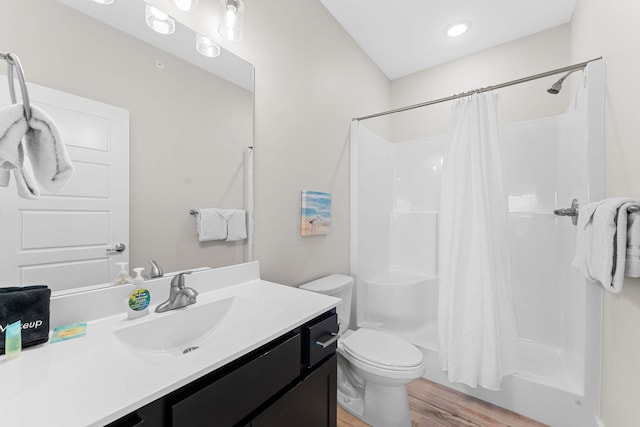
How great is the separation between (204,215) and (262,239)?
14.1 inches

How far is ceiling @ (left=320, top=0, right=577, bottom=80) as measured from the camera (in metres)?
1.92

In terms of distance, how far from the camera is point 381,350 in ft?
4.85

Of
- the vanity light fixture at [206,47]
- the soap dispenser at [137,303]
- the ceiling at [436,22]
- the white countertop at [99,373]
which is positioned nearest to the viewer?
the white countertop at [99,373]

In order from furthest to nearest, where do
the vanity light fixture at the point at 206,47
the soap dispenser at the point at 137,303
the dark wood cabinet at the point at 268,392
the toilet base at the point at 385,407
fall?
1. the toilet base at the point at 385,407
2. the vanity light fixture at the point at 206,47
3. the soap dispenser at the point at 137,303
4. the dark wood cabinet at the point at 268,392

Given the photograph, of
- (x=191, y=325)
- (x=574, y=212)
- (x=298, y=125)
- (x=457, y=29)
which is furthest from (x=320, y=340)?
(x=457, y=29)

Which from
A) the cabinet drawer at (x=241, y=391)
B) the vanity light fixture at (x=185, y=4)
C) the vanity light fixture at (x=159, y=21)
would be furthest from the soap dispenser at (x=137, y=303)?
the vanity light fixture at (x=185, y=4)

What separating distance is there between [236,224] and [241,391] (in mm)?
796

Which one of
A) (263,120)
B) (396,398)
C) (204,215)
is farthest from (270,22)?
(396,398)

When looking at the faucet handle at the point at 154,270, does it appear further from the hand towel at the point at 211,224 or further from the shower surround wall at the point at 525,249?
the shower surround wall at the point at 525,249

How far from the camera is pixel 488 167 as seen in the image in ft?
4.97

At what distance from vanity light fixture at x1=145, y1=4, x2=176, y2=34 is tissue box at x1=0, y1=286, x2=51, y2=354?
39.2 inches

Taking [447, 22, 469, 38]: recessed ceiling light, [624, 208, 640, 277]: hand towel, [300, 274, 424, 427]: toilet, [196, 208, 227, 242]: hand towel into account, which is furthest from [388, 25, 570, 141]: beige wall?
[196, 208, 227, 242]: hand towel

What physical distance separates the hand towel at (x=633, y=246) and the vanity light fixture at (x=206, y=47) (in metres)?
1.78

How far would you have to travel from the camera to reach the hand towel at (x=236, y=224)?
52.8 inches
